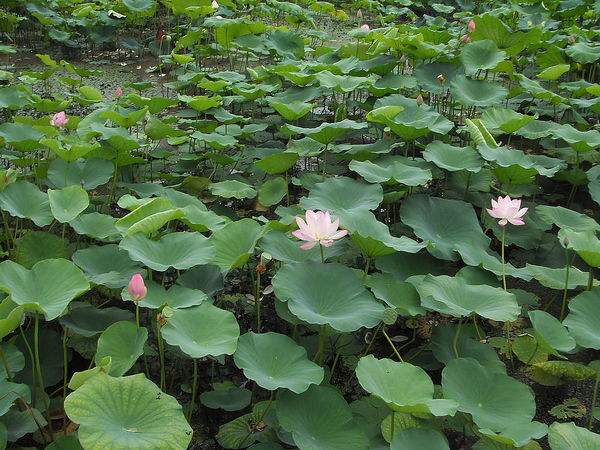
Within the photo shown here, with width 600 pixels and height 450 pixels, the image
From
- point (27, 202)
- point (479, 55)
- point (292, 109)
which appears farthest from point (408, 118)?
point (27, 202)

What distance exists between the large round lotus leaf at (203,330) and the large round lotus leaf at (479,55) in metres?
1.94

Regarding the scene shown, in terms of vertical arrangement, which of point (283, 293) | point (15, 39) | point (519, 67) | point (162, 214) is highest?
point (162, 214)

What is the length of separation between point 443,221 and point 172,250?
2.92ft

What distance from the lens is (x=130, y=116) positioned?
2.25 metres

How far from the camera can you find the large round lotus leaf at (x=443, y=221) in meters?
1.82

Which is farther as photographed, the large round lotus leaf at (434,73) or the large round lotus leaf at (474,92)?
the large round lotus leaf at (434,73)

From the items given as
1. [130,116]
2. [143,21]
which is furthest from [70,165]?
[143,21]

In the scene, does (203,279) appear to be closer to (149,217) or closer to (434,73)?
(149,217)

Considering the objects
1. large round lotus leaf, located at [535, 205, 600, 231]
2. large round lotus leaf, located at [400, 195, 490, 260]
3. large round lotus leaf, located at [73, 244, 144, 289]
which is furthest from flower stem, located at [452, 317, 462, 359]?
large round lotus leaf, located at [73, 244, 144, 289]

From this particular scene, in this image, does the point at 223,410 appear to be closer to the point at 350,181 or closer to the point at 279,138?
the point at 350,181

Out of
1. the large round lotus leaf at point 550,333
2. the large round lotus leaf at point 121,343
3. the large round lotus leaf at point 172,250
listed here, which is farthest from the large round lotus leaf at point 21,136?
the large round lotus leaf at point 550,333

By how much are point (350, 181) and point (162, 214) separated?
2.32 ft

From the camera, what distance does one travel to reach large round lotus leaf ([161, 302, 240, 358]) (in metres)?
1.27

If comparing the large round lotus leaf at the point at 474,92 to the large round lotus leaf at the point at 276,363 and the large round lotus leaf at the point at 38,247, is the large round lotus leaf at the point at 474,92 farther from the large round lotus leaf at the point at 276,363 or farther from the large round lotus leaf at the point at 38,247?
the large round lotus leaf at the point at 38,247
